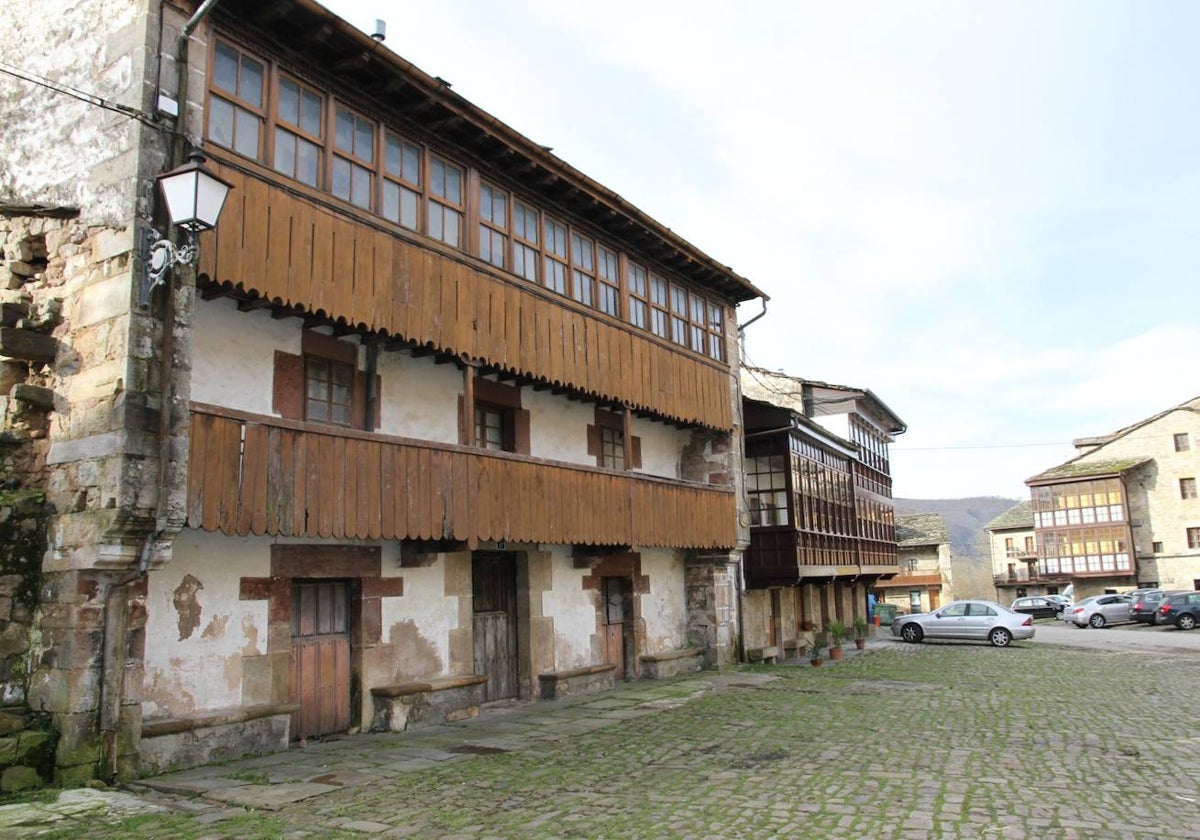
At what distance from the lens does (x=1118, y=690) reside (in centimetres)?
1491

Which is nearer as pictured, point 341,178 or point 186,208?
point 186,208

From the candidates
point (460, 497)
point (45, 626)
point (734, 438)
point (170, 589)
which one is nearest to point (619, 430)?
point (734, 438)

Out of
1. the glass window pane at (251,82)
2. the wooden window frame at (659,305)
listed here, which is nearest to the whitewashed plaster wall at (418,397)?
the glass window pane at (251,82)

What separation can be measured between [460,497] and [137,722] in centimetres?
419

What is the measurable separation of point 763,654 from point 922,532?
138 ft

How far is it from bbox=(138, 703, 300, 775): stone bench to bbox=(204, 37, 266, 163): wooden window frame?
5503 mm

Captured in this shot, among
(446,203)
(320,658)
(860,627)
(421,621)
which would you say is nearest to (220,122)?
(446,203)

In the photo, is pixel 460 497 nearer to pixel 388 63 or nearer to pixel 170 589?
pixel 170 589

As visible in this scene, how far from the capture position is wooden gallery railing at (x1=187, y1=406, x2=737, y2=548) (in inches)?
322

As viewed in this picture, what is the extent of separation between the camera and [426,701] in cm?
1097

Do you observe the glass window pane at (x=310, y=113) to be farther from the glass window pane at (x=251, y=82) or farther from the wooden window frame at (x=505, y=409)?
the wooden window frame at (x=505, y=409)

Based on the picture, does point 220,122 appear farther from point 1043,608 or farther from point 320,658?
point 1043,608

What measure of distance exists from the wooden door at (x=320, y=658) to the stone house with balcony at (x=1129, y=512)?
53347mm

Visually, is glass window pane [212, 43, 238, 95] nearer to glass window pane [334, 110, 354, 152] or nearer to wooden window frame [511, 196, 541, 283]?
glass window pane [334, 110, 354, 152]
